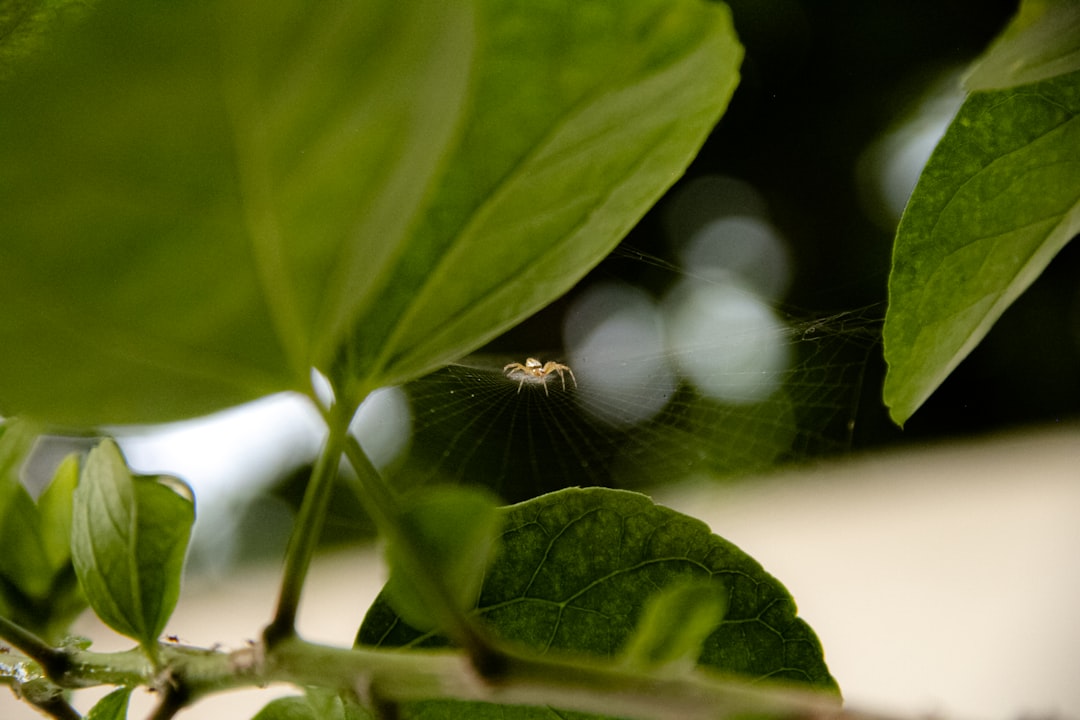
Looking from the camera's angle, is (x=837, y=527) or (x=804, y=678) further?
(x=837, y=527)

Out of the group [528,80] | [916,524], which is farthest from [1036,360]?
[528,80]

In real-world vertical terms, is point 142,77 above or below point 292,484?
below

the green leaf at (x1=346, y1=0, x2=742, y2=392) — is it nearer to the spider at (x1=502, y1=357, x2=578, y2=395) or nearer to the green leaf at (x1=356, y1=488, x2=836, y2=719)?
the green leaf at (x1=356, y1=488, x2=836, y2=719)

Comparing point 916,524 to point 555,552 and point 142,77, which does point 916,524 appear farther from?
point 142,77

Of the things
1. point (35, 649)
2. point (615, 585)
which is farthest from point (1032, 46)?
point (35, 649)

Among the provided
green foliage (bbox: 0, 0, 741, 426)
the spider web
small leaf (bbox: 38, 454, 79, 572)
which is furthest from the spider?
green foliage (bbox: 0, 0, 741, 426)

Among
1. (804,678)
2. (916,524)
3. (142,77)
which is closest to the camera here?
(142,77)
